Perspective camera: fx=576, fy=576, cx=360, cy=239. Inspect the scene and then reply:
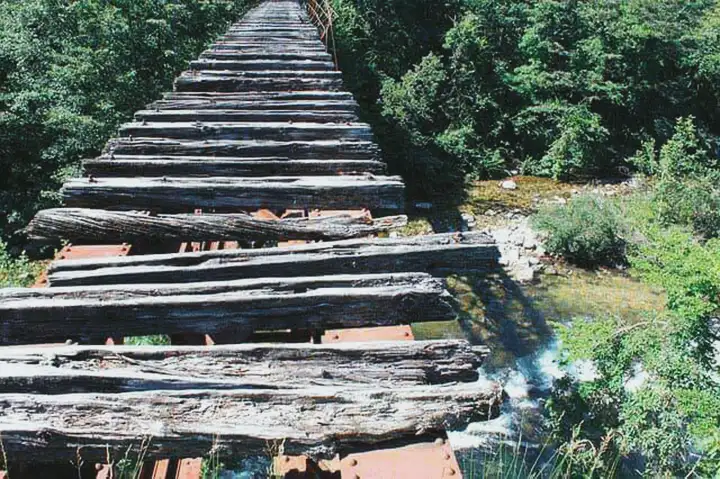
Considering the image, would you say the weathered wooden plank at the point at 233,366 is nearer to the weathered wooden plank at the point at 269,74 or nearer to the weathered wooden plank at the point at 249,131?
the weathered wooden plank at the point at 249,131

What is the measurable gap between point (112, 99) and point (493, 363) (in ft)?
28.0

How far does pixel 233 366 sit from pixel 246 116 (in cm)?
289

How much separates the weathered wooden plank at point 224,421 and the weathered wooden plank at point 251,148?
85.7 inches

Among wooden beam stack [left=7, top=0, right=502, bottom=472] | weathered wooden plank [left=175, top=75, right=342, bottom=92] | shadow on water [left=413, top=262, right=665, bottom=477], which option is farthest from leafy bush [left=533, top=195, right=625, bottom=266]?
wooden beam stack [left=7, top=0, right=502, bottom=472]

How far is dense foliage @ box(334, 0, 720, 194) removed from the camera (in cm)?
1705

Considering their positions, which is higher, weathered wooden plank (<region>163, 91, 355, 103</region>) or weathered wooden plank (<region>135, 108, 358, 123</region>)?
weathered wooden plank (<region>163, 91, 355, 103</region>)

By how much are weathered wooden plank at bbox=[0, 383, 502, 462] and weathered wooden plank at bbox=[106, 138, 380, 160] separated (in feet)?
7.14

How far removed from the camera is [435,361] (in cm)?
161

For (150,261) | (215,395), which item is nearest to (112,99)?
(150,261)

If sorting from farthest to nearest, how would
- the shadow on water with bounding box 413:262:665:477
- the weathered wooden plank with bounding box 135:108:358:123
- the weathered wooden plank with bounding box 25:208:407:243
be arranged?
the shadow on water with bounding box 413:262:665:477 < the weathered wooden plank with bounding box 135:108:358:123 < the weathered wooden plank with bounding box 25:208:407:243

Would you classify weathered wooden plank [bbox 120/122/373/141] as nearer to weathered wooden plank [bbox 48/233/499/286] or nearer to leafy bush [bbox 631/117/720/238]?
weathered wooden plank [bbox 48/233/499/286]

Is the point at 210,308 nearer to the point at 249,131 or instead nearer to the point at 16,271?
the point at 249,131

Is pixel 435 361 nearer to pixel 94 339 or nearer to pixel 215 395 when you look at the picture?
pixel 215 395

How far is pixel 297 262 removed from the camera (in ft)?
6.83
